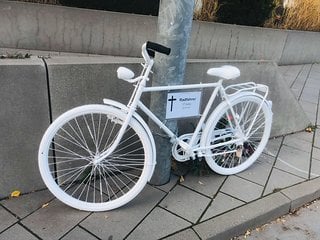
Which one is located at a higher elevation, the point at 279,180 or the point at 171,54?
the point at 171,54

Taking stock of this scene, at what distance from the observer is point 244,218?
2.96 m

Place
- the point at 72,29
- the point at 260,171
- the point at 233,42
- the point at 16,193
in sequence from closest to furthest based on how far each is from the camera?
1. the point at 16,193
2. the point at 260,171
3. the point at 72,29
4. the point at 233,42

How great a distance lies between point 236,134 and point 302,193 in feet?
2.78

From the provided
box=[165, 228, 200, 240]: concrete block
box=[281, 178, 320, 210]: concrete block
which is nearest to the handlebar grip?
box=[165, 228, 200, 240]: concrete block

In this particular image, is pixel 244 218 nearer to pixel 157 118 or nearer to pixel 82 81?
pixel 157 118

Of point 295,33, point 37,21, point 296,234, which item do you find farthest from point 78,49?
point 295,33

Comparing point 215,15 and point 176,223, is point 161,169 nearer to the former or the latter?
point 176,223

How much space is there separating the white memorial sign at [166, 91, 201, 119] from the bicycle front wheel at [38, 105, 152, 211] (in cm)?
37

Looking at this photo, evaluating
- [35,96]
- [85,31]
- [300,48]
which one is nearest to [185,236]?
[35,96]

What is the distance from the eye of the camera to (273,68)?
409cm

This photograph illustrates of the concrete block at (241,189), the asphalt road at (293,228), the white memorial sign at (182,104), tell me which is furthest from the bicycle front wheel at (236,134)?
the asphalt road at (293,228)

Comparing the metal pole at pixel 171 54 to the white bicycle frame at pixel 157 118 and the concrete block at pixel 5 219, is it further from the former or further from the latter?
the concrete block at pixel 5 219

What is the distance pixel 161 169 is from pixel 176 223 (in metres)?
0.55

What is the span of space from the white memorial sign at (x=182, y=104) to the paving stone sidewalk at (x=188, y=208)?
73 centimetres
